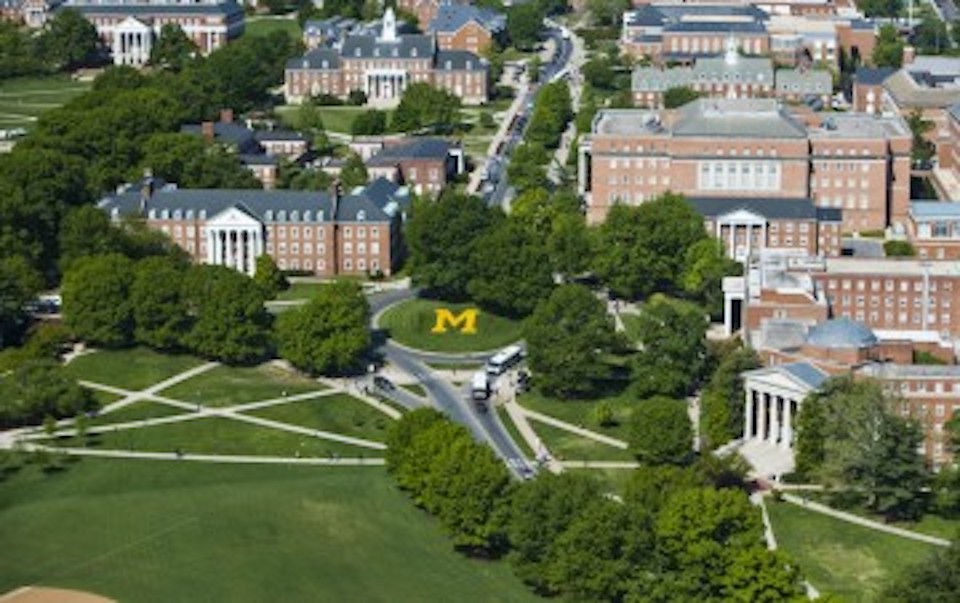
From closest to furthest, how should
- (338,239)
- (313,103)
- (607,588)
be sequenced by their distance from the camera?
1. (607,588)
2. (338,239)
3. (313,103)

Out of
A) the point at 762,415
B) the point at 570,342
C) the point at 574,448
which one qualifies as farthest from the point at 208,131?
the point at 762,415

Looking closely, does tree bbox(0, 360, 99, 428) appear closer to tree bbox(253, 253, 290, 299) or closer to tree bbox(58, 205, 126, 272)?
tree bbox(58, 205, 126, 272)

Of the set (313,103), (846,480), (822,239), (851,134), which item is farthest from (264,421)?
(313,103)

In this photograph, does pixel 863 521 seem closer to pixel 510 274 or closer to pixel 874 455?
pixel 874 455

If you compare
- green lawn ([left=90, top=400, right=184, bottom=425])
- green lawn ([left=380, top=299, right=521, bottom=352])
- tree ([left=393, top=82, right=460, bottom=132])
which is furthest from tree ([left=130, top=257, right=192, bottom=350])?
tree ([left=393, top=82, right=460, bottom=132])

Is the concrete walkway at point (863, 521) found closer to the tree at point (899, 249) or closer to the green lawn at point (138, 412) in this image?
the green lawn at point (138, 412)

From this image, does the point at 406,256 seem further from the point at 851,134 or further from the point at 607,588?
the point at 607,588
